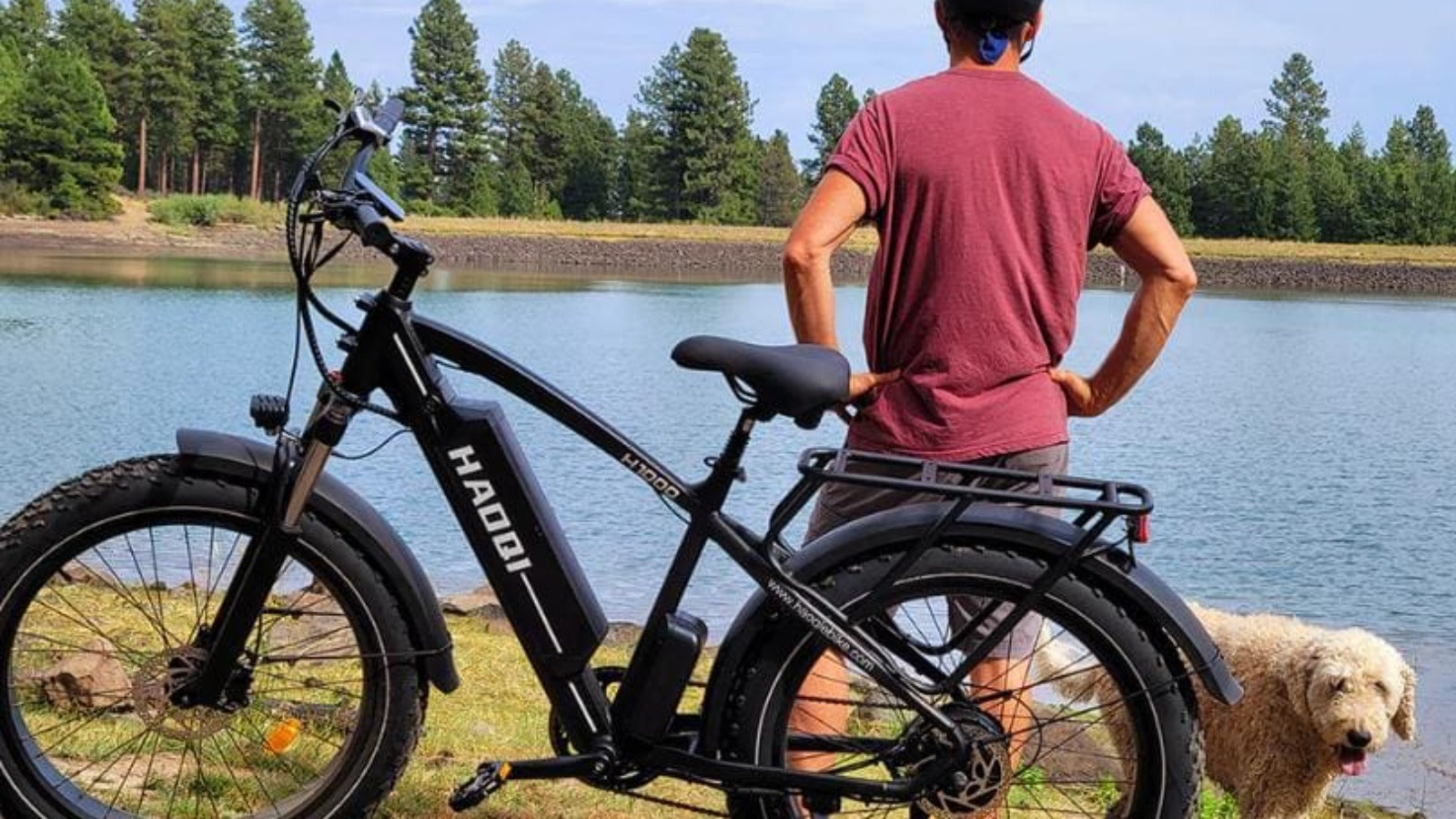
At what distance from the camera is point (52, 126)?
8225cm

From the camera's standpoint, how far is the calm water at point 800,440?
39.7 feet

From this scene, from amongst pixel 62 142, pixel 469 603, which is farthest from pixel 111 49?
pixel 469 603

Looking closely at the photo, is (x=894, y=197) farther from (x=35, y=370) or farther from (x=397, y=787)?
(x=35, y=370)

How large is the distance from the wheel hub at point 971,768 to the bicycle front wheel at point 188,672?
1.18 meters

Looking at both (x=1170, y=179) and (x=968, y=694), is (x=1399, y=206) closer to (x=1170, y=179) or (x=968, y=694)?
(x=1170, y=179)

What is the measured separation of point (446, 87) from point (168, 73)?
19950 millimetres

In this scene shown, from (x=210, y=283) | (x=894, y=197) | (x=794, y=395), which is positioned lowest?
(x=210, y=283)

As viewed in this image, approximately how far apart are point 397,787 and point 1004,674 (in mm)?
1772

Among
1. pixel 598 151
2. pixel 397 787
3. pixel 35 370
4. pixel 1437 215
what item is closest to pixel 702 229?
pixel 598 151

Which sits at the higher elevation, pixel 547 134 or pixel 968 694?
pixel 547 134

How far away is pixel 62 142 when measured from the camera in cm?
8069

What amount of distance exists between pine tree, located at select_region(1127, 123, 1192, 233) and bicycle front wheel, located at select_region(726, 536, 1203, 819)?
106948mm

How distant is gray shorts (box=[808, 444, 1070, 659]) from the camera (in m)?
3.15

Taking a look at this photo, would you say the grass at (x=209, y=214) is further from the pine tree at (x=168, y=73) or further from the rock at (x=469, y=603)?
the rock at (x=469, y=603)
